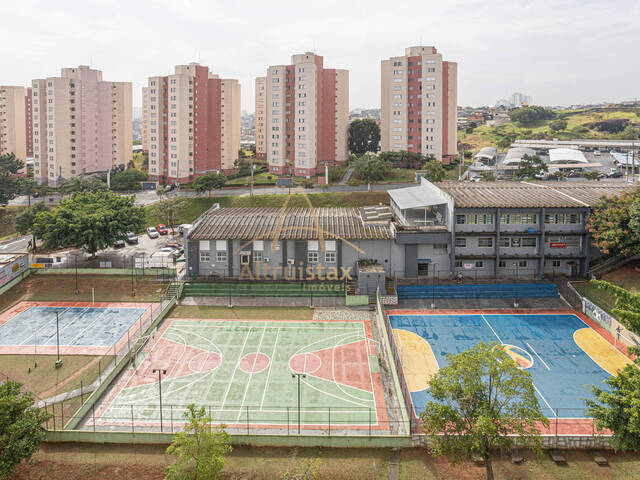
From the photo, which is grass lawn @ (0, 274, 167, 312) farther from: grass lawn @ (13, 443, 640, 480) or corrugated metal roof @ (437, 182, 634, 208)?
corrugated metal roof @ (437, 182, 634, 208)

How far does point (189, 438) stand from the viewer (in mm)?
16734

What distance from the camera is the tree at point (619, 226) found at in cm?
3510

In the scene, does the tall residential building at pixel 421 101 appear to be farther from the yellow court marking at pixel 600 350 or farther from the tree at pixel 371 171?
the yellow court marking at pixel 600 350

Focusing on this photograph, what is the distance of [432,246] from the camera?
138 feet

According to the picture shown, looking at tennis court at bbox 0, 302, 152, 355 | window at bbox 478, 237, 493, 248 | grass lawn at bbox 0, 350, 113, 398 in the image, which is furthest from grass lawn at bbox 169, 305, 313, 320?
window at bbox 478, 237, 493, 248

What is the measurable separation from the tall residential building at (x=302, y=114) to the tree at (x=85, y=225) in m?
37.9

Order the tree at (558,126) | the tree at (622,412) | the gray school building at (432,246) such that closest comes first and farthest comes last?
the tree at (622,412) → the gray school building at (432,246) → the tree at (558,126)

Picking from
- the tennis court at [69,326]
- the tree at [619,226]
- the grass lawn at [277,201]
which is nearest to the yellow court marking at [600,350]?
the tree at [619,226]

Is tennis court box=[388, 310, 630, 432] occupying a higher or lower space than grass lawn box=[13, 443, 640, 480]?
higher

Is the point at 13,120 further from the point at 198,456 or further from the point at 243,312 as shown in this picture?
the point at 198,456

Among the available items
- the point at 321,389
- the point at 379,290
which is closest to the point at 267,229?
the point at 379,290

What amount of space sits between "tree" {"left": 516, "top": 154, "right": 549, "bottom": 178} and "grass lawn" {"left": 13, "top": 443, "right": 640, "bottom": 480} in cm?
6284

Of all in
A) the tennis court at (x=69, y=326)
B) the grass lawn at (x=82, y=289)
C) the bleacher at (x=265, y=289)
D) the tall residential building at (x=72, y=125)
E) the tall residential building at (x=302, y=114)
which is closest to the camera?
the tennis court at (x=69, y=326)

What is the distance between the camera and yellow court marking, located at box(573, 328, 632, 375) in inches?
1126
